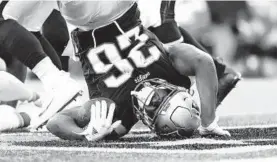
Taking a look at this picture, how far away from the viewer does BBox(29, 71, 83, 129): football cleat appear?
2525mm

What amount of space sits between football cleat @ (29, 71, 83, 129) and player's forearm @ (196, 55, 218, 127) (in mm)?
467

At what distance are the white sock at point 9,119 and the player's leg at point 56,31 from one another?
1.33 feet

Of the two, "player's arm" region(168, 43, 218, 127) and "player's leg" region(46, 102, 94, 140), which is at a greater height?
"player's arm" region(168, 43, 218, 127)

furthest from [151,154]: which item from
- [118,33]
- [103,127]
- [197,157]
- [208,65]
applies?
[118,33]

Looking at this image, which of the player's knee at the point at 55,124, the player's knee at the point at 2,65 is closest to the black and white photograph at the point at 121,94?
the player's knee at the point at 55,124

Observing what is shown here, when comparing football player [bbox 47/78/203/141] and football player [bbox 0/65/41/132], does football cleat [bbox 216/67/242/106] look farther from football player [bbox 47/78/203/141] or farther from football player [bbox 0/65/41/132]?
football player [bbox 0/65/41/132]

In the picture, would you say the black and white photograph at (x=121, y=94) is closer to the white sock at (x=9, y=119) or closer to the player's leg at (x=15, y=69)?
the white sock at (x=9, y=119)

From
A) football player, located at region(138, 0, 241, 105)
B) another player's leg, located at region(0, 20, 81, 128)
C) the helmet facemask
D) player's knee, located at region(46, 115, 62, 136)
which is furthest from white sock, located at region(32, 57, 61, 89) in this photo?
football player, located at region(138, 0, 241, 105)

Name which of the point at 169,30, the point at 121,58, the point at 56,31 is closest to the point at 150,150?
the point at 121,58

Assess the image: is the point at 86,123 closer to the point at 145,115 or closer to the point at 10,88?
the point at 145,115

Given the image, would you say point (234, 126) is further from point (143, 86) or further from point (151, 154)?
point (151, 154)

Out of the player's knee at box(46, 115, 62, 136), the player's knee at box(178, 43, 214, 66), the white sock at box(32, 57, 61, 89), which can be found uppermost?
the player's knee at box(178, 43, 214, 66)

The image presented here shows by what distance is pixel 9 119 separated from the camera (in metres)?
2.98

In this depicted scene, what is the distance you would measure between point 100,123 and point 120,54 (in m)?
0.33
